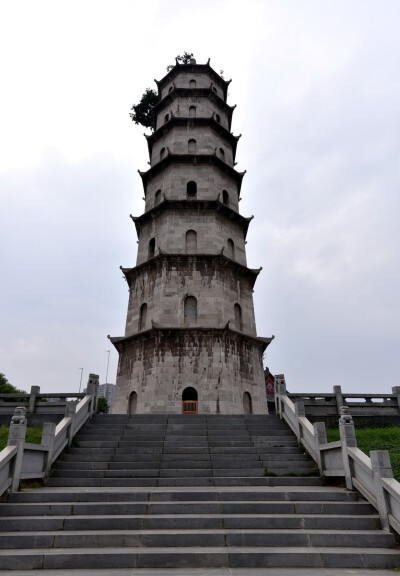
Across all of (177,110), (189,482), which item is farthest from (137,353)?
(177,110)

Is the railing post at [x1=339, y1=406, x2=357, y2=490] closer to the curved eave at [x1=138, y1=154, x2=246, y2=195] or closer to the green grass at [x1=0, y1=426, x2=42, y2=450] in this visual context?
the green grass at [x1=0, y1=426, x2=42, y2=450]

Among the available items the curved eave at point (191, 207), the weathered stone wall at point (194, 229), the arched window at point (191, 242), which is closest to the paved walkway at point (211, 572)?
the weathered stone wall at point (194, 229)

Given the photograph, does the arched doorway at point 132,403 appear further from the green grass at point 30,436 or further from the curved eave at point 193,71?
the curved eave at point 193,71

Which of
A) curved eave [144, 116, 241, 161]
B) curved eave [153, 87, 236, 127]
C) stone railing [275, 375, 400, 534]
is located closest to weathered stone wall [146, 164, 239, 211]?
curved eave [144, 116, 241, 161]

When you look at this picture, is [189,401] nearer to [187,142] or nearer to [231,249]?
[231,249]

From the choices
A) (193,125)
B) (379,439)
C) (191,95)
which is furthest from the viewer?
(191,95)

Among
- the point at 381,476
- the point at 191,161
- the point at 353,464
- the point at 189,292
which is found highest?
the point at 191,161

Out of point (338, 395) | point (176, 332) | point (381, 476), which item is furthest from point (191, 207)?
point (381, 476)

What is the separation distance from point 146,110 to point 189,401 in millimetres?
26424

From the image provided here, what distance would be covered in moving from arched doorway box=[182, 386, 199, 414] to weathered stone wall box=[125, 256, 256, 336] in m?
3.46

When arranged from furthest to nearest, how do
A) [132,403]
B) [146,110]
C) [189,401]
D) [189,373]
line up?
[146,110], [132,403], [189,373], [189,401]

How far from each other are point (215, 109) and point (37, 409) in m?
24.1

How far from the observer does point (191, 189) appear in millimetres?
25266

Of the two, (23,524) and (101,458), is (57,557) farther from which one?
(101,458)
